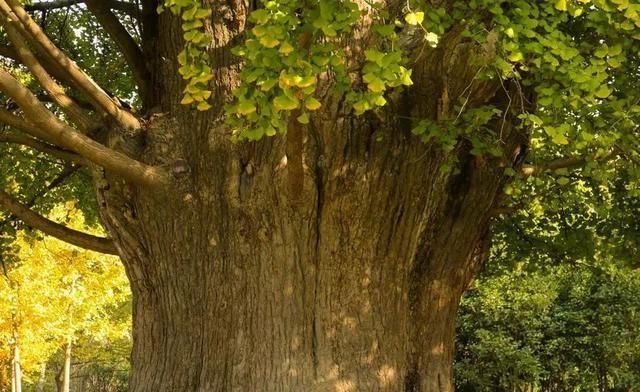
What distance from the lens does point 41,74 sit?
4.69 meters

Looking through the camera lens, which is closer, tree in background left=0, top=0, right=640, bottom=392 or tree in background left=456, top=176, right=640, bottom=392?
tree in background left=0, top=0, right=640, bottom=392

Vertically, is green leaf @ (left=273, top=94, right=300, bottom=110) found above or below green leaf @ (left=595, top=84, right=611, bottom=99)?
below

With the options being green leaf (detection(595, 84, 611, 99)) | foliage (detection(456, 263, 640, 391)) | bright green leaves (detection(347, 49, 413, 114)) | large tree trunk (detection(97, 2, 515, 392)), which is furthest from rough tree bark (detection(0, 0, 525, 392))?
foliage (detection(456, 263, 640, 391))

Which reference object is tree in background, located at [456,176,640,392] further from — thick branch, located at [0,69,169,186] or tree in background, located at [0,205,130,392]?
thick branch, located at [0,69,169,186]

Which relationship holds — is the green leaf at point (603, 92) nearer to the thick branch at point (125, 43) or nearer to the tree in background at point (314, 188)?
the tree in background at point (314, 188)

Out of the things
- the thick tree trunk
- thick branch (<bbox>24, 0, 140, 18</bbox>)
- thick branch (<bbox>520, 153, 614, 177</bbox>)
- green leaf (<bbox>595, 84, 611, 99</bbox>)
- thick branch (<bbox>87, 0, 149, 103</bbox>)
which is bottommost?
the thick tree trunk

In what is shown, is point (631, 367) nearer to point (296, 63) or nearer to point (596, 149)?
point (596, 149)

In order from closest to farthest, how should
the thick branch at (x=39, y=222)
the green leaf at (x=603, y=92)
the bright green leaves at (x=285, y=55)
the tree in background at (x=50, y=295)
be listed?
the bright green leaves at (x=285, y=55), the green leaf at (x=603, y=92), the thick branch at (x=39, y=222), the tree in background at (x=50, y=295)

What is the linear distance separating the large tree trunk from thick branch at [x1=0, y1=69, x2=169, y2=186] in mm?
277

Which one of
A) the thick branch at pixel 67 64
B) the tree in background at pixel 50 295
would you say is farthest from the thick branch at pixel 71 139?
the tree in background at pixel 50 295

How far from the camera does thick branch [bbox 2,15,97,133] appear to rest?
464cm

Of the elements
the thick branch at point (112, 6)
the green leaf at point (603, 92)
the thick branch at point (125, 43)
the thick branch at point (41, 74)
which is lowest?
the green leaf at point (603, 92)

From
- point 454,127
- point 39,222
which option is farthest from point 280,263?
point 39,222

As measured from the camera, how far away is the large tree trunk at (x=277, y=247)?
4.77 metres
